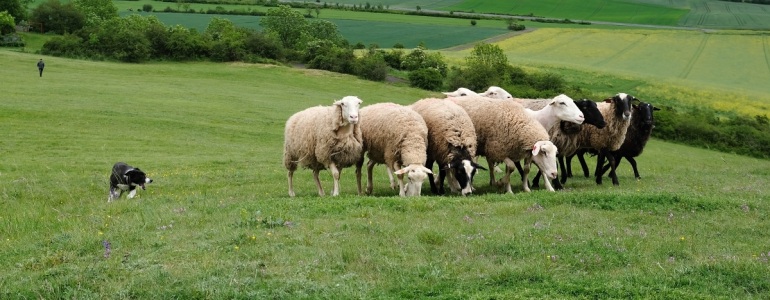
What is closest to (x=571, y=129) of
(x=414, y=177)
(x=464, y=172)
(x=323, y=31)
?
(x=464, y=172)

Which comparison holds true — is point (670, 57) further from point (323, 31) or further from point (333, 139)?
point (333, 139)

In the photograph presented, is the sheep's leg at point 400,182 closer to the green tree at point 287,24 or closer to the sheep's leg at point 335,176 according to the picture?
the sheep's leg at point 335,176

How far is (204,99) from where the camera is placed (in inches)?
2154

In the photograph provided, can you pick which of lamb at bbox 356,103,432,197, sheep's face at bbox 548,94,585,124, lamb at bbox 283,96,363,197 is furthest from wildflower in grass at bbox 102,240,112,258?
sheep's face at bbox 548,94,585,124

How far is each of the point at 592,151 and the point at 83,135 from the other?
25.2 m

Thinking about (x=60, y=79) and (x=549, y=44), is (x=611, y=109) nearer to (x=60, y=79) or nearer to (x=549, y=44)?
(x=60, y=79)

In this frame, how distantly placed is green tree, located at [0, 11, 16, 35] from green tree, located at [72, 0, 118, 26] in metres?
17.4

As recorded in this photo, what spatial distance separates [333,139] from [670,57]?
89.9m

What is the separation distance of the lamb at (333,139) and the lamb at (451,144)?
2009mm

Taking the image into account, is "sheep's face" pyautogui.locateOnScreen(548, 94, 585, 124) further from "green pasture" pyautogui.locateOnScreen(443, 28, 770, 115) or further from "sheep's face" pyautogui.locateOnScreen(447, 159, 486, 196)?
"green pasture" pyautogui.locateOnScreen(443, 28, 770, 115)

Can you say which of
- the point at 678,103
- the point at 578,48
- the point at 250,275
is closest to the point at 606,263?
the point at 250,275

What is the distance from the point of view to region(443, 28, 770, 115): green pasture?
73.1 m

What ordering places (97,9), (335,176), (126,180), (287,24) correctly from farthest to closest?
(97,9) < (287,24) < (126,180) < (335,176)

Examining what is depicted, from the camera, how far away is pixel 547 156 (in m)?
17.6
